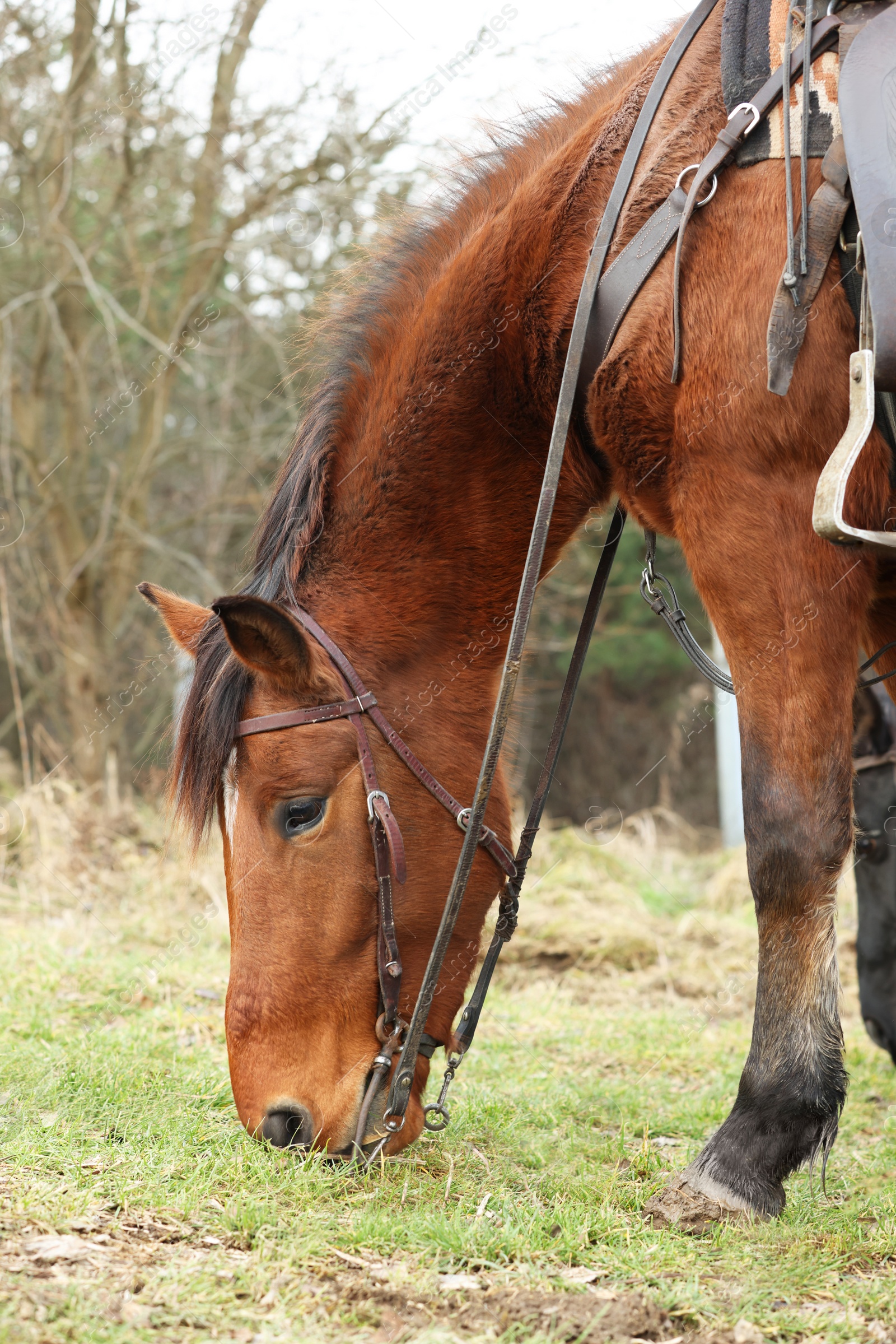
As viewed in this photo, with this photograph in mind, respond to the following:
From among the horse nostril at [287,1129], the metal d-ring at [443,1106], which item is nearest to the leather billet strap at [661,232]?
the metal d-ring at [443,1106]

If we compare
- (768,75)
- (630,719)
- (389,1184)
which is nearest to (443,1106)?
(389,1184)

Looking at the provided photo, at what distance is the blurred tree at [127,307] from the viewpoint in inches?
264

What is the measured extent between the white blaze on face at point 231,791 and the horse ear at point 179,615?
439mm

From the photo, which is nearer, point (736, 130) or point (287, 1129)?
point (736, 130)

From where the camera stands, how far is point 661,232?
2.37 m

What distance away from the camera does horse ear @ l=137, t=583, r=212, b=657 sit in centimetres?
287

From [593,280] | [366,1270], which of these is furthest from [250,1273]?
[593,280]

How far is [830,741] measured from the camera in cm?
221

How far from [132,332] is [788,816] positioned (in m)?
8.08

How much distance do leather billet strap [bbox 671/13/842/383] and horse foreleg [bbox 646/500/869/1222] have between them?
45cm

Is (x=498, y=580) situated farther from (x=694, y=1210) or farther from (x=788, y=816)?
(x=694, y=1210)

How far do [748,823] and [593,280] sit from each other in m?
1.26

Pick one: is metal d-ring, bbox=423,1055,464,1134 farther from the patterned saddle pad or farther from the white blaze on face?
the patterned saddle pad

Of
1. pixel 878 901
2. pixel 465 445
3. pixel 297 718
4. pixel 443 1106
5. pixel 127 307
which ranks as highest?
pixel 127 307
